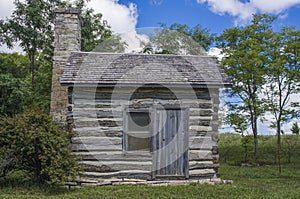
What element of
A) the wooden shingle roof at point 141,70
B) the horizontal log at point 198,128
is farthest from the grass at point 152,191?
the wooden shingle roof at point 141,70

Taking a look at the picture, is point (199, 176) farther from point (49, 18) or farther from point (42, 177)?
point (49, 18)

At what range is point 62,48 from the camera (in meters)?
12.2

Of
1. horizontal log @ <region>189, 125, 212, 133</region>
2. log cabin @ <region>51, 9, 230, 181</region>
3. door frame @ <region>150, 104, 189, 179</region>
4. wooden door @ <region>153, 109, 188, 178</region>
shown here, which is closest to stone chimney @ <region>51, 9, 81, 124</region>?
log cabin @ <region>51, 9, 230, 181</region>

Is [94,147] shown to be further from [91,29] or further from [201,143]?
[91,29]

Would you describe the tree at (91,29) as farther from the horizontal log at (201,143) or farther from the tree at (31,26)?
the horizontal log at (201,143)

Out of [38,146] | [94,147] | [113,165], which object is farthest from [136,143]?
[38,146]

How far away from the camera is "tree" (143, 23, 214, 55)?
25.1 meters

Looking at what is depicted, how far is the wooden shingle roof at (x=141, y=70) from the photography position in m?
10.1

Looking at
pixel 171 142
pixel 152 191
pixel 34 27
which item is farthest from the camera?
pixel 34 27

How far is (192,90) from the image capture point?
405 inches

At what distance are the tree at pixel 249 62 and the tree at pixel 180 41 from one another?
550 cm

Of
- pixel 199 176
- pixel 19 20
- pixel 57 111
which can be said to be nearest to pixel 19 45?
pixel 19 20

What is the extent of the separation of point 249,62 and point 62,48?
29.4 ft

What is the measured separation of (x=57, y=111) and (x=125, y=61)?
298 centimetres
